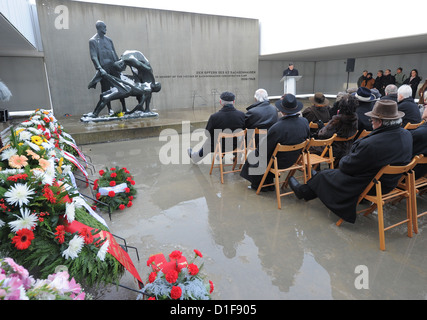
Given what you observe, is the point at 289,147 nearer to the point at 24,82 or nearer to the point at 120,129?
the point at 120,129

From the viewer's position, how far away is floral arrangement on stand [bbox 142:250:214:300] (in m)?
1.51

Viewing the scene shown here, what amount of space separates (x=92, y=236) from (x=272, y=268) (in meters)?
1.35

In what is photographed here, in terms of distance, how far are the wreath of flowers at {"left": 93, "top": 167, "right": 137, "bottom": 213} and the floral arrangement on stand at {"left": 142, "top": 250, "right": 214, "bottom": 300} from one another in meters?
1.50

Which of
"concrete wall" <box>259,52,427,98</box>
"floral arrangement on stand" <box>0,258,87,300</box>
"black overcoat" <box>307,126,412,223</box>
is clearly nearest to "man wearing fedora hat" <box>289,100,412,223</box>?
"black overcoat" <box>307,126,412,223</box>

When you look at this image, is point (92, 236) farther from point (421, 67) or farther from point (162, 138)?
point (421, 67)

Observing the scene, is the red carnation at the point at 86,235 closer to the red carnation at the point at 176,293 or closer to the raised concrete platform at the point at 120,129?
the red carnation at the point at 176,293

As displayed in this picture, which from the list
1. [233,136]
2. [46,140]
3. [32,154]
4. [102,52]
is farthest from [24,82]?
[32,154]

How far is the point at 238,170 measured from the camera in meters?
4.30

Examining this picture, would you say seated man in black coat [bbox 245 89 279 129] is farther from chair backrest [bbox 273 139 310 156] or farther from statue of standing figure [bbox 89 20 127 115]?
statue of standing figure [bbox 89 20 127 115]

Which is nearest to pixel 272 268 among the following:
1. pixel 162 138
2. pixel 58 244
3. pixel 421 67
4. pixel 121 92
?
pixel 58 244

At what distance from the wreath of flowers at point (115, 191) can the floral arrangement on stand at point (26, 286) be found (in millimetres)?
1839

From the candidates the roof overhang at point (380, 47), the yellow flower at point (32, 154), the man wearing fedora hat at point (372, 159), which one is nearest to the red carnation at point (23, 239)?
the yellow flower at point (32, 154)

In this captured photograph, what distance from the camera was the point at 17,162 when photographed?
192cm

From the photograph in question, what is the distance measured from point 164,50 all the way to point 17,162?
10.9 meters
